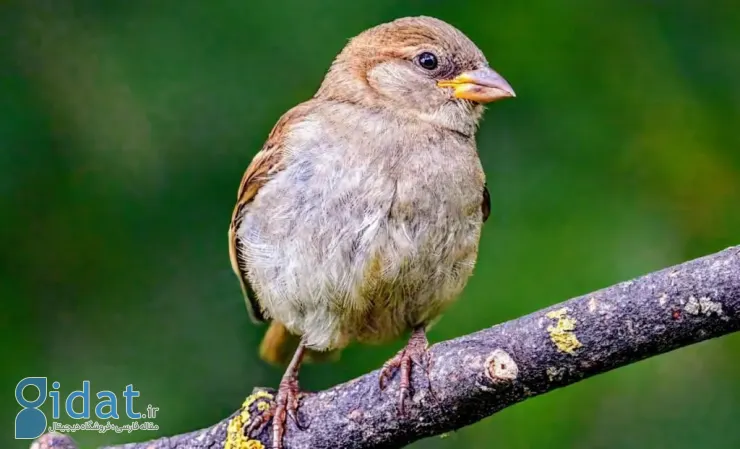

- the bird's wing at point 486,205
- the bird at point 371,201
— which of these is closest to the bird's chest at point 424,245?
the bird at point 371,201

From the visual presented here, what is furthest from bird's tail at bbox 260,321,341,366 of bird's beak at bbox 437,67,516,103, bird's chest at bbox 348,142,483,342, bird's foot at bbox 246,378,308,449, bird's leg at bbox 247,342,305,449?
bird's beak at bbox 437,67,516,103

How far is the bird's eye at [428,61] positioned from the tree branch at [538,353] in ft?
4.40

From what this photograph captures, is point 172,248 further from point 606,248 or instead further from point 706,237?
point 706,237

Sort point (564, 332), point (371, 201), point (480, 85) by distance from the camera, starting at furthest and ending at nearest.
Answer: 1. point (480, 85)
2. point (371, 201)
3. point (564, 332)

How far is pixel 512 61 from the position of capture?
4.58 metres

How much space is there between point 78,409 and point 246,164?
1124mm

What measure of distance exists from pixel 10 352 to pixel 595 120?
7.71 feet

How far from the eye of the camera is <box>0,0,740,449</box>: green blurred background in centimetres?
424

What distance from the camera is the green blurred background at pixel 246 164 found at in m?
4.24

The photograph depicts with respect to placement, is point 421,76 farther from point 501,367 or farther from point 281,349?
point 501,367

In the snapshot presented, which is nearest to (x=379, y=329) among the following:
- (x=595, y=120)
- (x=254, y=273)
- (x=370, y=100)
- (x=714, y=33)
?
(x=254, y=273)

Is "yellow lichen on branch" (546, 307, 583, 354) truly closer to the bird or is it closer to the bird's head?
the bird

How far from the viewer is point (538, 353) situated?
294cm

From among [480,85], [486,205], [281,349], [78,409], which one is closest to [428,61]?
[480,85]
